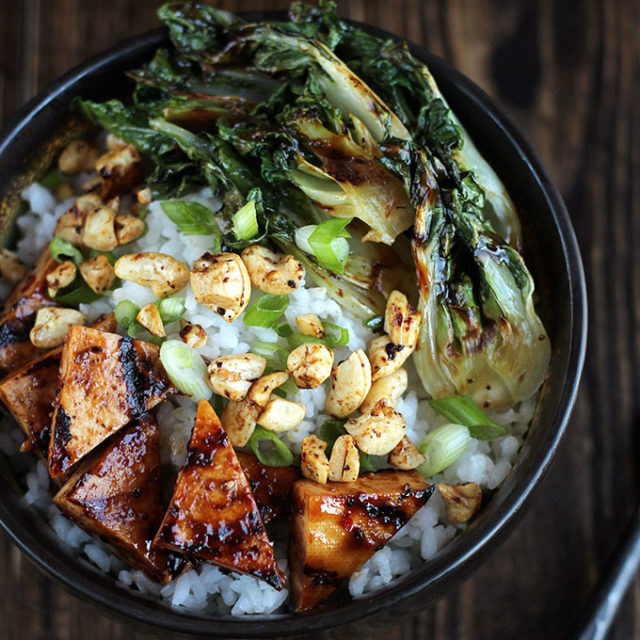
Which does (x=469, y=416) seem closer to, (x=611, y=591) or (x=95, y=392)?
(x=95, y=392)

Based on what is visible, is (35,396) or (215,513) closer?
(215,513)

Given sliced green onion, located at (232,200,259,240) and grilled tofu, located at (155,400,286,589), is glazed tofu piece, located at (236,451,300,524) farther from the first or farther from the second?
sliced green onion, located at (232,200,259,240)

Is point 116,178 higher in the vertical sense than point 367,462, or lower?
higher

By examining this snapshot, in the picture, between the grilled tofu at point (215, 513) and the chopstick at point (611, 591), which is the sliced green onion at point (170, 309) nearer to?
the grilled tofu at point (215, 513)

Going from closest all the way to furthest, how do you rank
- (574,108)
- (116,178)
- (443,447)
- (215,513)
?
(215,513) < (443,447) < (116,178) < (574,108)

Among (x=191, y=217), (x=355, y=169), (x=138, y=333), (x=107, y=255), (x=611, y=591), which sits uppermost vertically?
(x=355, y=169)

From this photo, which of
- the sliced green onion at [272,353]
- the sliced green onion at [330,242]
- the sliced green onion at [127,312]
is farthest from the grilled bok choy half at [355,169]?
the sliced green onion at [127,312]

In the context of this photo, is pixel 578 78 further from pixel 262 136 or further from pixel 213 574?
pixel 213 574

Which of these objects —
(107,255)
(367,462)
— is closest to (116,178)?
(107,255)
